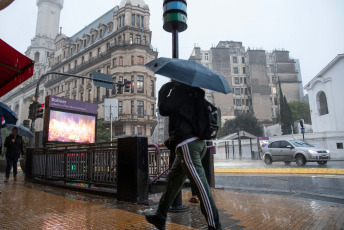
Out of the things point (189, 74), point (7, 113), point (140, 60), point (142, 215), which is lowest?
point (142, 215)

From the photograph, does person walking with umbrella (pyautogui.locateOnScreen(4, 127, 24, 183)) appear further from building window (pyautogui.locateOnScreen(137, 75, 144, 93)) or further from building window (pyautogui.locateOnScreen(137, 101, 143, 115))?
building window (pyautogui.locateOnScreen(137, 75, 144, 93))

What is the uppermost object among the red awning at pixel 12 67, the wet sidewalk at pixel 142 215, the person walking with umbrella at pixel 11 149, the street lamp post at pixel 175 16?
the street lamp post at pixel 175 16

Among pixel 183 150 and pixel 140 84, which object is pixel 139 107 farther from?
pixel 183 150

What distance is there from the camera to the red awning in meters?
3.73

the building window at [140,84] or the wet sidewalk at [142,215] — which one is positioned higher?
the building window at [140,84]

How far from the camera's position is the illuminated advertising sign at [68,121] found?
33.4 ft

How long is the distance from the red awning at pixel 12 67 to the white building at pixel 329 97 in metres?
38.2

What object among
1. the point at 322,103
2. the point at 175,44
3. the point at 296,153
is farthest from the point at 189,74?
the point at 322,103

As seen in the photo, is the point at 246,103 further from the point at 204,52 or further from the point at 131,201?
the point at 131,201

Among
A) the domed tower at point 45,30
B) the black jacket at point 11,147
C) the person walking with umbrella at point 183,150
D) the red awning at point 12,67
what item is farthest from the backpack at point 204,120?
the domed tower at point 45,30

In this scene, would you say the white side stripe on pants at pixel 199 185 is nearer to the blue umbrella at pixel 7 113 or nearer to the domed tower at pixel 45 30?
the blue umbrella at pixel 7 113

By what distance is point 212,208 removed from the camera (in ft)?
8.39

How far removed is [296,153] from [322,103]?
2784 centimetres

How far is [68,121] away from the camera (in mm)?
10906
